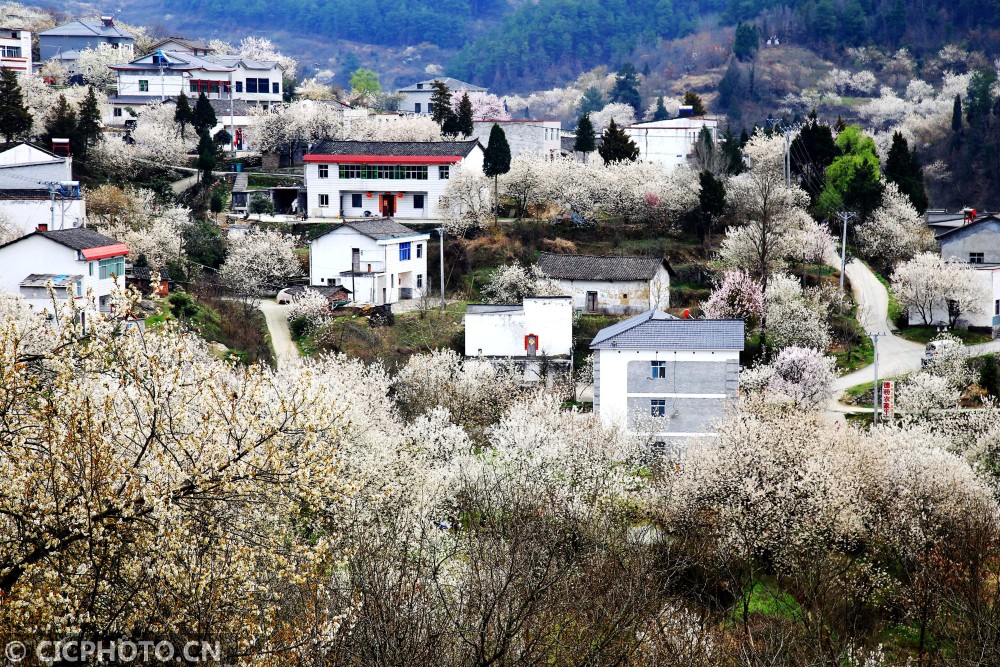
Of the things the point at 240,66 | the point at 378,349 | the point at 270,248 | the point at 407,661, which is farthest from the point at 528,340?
the point at 240,66

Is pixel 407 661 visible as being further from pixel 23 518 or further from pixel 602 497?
pixel 602 497

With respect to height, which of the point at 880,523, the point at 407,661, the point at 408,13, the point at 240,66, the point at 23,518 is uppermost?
the point at 408,13

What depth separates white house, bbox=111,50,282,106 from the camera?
6544 cm

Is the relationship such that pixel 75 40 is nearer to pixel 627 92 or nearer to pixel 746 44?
pixel 627 92

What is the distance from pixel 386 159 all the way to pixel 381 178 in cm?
77

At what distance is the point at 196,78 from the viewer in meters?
66.3

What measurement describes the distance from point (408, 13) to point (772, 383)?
168 meters

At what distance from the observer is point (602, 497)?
24250 millimetres

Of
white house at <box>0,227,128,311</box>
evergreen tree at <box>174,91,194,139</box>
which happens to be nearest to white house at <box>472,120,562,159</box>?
evergreen tree at <box>174,91,194,139</box>

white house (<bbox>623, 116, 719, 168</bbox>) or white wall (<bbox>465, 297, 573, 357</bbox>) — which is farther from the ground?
white house (<bbox>623, 116, 719, 168</bbox>)

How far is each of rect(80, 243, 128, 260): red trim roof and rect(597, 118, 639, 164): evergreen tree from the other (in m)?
23.0

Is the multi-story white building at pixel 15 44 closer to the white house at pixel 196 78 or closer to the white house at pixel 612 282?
the white house at pixel 196 78

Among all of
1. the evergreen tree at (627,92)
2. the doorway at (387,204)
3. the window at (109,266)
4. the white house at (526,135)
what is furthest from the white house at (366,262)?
the evergreen tree at (627,92)

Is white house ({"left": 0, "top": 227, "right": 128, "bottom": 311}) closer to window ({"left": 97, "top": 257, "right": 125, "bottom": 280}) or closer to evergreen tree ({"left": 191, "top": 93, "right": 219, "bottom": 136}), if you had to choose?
window ({"left": 97, "top": 257, "right": 125, "bottom": 280})
